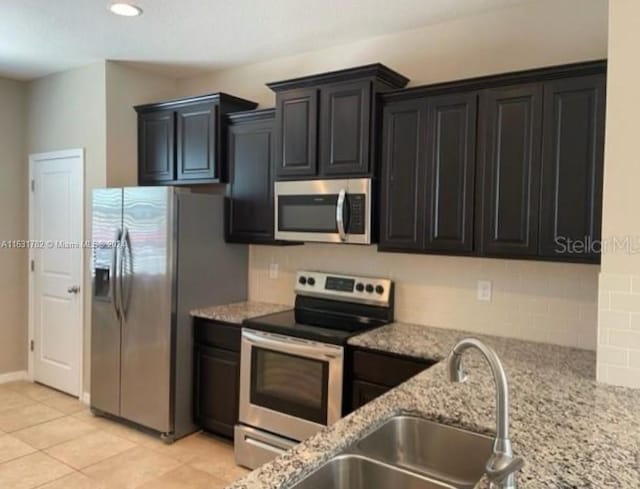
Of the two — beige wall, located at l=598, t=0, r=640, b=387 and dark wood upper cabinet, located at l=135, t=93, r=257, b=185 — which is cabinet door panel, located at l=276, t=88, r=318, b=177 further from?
beige wall, located at l=598, t=0, r=640, b=387

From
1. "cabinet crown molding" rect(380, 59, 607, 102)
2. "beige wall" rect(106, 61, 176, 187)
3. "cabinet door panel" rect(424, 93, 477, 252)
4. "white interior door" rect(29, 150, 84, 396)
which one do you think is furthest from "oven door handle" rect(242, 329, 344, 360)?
"white interior door" rect(29, 150, 84, 396)

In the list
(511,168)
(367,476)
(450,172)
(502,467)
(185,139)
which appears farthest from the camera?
(185,139)

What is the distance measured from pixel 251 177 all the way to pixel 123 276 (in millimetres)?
1172

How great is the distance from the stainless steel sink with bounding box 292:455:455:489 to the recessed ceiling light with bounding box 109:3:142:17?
108 inches

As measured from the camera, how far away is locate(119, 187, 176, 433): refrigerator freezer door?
11.4 feet

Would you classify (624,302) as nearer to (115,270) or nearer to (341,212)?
(341,212)

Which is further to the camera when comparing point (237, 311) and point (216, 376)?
point (237, 311)

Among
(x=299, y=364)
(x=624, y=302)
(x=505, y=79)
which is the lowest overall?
(x=299, y=364)

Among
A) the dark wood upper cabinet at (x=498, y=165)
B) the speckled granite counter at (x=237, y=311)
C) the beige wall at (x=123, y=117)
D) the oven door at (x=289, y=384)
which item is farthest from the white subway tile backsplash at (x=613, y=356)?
the beige wall at (x=123, y=117)

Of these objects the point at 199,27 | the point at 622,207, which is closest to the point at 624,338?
the point at 622,207

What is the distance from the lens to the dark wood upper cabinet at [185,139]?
12.4 ft

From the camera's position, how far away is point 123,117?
13.7 feet

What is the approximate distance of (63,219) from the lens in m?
4.53

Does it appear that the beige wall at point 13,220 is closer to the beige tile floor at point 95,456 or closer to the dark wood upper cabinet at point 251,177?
the beige tile floor at point 95,456
